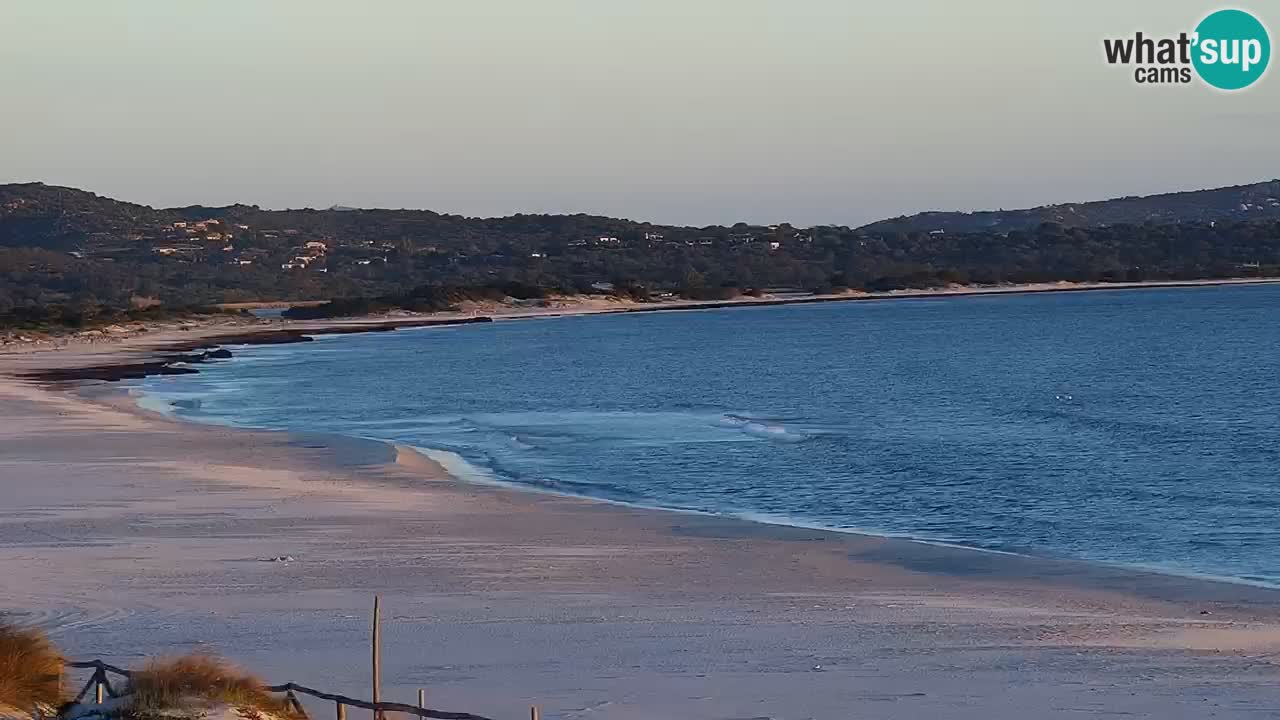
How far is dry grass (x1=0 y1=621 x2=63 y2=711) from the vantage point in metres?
10.4

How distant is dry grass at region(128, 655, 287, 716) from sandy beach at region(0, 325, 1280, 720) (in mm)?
1995

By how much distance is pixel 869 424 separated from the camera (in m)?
41.2

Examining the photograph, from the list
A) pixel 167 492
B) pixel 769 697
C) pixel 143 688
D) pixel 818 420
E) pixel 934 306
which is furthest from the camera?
pixel 934 306

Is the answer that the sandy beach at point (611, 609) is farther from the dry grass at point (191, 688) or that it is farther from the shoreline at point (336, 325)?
the shoreline at point (336, 325)

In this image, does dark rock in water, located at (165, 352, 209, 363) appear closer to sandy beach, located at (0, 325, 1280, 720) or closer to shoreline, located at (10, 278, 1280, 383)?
shoreline, located at (10, 278, 1280, 383)

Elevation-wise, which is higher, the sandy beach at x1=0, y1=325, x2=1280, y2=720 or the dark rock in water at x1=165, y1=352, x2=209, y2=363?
the sandy beach at x1=0, y1=325, x2=1280, y2=720

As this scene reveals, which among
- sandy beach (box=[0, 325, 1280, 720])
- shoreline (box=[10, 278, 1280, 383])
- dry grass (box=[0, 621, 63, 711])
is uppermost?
dry grass (box=[0, 621, 63, 711])

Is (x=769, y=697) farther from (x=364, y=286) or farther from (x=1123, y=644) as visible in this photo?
(x=364, y=286)

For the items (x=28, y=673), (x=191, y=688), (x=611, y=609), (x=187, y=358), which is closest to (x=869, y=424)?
(x=611, y=609)

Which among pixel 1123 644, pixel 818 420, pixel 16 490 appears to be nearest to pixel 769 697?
pixel 1123 644

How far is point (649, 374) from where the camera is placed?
67438mm

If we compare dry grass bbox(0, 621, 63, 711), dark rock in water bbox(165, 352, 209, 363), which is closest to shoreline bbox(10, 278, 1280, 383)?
dark rock in water bbox(165, 352, 209, 363)

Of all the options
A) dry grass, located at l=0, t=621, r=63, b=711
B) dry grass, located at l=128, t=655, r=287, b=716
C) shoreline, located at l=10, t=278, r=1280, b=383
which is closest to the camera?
dry grass, located at l=128, t=655, r=287, b=716

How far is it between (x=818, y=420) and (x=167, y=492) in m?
21.3
